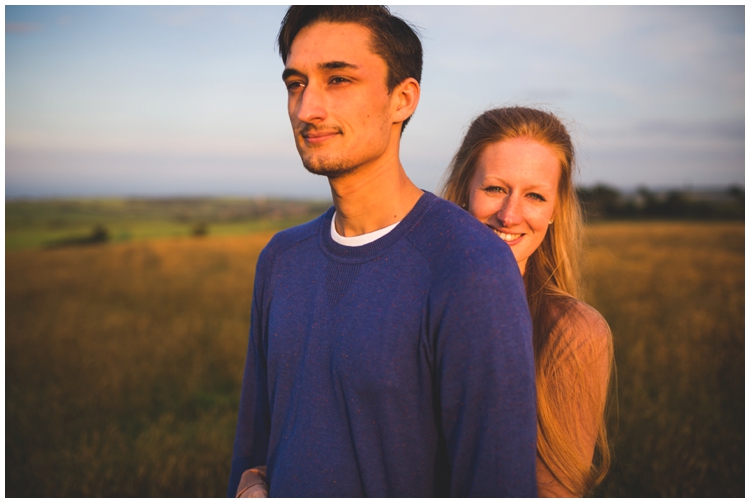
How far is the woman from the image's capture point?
6.87ft

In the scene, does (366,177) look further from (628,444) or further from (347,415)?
(628,444)

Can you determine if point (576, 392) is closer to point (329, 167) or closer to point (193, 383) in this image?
point (329, 167)

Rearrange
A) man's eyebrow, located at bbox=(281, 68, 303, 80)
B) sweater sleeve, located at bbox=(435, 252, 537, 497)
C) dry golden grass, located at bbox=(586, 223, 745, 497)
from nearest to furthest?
sweater sleeve, located at bbox=(435, 252, 537, 497), man's eyebrow, located at bbox=(281, 68, 303, 80), dry golden grass, located at bbox=(586, 223, 745, 497)

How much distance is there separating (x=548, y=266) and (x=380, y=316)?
1275 millimetres

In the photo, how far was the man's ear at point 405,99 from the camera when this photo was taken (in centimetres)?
204

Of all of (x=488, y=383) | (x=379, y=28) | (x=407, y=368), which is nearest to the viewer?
(x=488, y=383)

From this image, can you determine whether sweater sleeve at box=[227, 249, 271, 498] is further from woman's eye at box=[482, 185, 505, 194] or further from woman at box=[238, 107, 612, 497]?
woman's eye at box=[482, 185, 505, 194]

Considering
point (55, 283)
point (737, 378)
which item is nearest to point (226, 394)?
point (737, 378)

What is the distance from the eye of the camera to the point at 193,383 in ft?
21.8

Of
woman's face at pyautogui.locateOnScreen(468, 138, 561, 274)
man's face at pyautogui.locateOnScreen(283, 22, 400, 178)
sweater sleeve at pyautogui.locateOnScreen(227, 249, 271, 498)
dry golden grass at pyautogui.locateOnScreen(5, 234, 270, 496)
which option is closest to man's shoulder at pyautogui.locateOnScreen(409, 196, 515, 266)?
man's face at pyautogui.locateOnScreen(283, 22, 400, 178)

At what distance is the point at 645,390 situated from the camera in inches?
227

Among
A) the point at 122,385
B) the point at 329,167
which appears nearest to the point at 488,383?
the point at 329,167

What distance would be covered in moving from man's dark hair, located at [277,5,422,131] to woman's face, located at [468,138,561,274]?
62cm

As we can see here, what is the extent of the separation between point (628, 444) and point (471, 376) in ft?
13.4
